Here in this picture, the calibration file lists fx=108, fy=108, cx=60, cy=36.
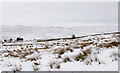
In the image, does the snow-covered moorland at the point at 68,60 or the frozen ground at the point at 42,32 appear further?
the frozen ground at the point at 42,32

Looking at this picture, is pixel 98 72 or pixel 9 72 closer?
pixel 98 72

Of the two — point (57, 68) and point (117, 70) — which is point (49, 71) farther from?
point (117, 70)

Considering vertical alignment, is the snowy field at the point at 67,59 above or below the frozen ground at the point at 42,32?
below

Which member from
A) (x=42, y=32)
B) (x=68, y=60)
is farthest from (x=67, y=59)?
(x=42, y=32)

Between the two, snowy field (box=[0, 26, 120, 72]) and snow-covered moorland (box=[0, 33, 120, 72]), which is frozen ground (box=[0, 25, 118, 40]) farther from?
snow-covered moorland (box=[0, 33, 120, 72])

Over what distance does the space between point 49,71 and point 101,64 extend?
6.40 feet

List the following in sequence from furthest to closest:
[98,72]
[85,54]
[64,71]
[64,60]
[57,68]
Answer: [85,54] → [64,60] → [57,68] → [64,71] → [98,72]

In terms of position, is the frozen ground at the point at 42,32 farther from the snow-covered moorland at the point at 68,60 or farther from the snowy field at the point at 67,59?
the snow-covered moorland at the point at 68,60

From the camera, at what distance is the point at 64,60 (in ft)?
15.7

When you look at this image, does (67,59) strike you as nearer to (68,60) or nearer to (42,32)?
(68,60)

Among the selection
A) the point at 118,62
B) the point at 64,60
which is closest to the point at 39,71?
the point at 64,60

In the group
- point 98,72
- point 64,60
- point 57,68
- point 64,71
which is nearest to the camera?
point 98,72

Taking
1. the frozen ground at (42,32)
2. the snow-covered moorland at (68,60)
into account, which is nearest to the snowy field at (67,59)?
the snow-covered moorland at (68,60)

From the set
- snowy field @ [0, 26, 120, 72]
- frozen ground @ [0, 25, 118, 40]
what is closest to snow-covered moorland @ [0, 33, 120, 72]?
snowy field @ [0, 26, 120, 72]
